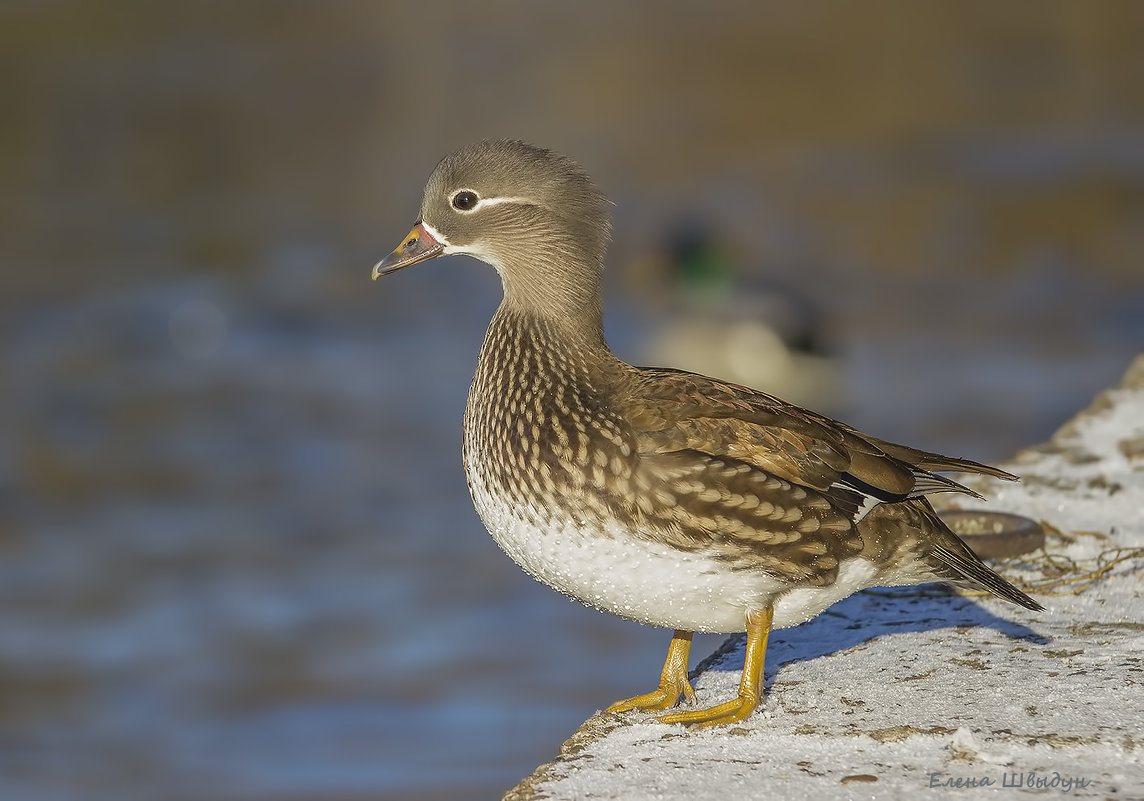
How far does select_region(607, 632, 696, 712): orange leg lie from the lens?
13.6ft

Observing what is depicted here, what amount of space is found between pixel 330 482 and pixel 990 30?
1724 centimetres

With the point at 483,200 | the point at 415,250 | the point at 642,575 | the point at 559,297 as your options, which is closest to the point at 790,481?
the point at 642,575

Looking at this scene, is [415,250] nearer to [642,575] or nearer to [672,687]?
[642,575]

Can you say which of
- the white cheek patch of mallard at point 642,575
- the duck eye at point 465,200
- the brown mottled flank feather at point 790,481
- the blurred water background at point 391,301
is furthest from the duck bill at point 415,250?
the blurred water background at point 391,301

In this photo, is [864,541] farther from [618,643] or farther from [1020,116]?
[1020,116]

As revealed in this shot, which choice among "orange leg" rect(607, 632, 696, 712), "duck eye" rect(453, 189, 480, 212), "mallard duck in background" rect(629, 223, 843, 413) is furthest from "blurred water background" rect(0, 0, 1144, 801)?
"duck eye" rect(453, 189, 480, 212)

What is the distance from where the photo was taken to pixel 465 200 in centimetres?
459

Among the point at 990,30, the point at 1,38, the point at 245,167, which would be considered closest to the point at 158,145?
the point at 245,167

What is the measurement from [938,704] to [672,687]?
743mm

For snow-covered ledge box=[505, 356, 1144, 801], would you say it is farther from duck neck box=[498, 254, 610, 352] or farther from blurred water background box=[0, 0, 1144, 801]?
blurred water background box=[0, 0, 1144, 801]

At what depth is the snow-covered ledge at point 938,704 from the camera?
3.45 m

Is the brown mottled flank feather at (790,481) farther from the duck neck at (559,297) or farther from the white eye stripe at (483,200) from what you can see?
the white eye stripe at (483,200)

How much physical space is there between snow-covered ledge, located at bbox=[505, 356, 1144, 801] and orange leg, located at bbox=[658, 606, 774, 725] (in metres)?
0.04

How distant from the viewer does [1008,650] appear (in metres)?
4.23
